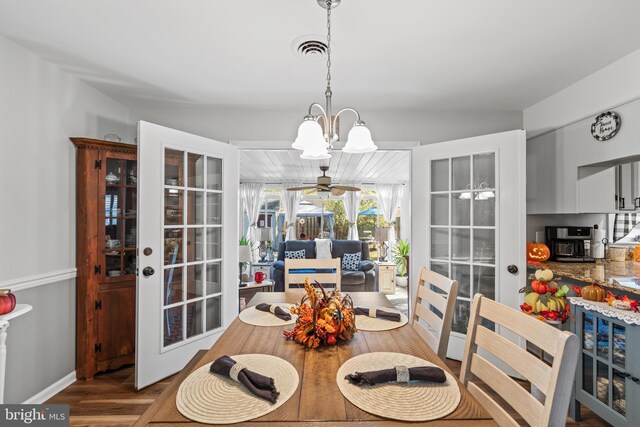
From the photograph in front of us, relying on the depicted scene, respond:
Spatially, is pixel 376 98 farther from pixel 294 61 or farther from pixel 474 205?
pixel 474 205

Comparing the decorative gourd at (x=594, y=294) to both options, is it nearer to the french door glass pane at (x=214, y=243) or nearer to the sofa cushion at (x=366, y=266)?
the french door glass pane at (x=214, y=243)

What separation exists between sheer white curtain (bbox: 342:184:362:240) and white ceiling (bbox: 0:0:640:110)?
183 inches

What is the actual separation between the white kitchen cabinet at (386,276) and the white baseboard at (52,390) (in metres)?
4.55

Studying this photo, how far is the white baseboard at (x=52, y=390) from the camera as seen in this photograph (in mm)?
2075

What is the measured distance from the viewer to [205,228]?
108 inches

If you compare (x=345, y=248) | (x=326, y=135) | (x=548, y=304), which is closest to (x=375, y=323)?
(x=326, y=135)

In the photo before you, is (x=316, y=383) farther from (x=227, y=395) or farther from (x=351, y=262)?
(x=351, y=262)

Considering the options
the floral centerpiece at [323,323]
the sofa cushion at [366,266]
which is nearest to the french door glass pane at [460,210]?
the floral centerpiece at [323,323]

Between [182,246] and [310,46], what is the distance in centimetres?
174

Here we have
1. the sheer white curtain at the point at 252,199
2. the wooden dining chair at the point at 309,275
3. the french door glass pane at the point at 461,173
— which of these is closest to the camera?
the wooden dining chair at the point at 309,275

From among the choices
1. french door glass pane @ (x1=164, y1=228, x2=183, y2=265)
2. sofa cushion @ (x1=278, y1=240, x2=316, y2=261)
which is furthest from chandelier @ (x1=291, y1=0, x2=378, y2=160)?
sofa cushion @ (x1=278, y1=240, x2=316, y2=261)

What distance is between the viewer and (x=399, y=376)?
0.99 metres

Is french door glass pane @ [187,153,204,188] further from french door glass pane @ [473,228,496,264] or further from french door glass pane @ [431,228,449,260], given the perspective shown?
french door glass pane @ [473,228,496,264]

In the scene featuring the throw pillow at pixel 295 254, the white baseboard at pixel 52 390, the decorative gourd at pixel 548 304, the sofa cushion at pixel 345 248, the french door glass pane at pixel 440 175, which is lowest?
the white baseboard at pixel 52 390
